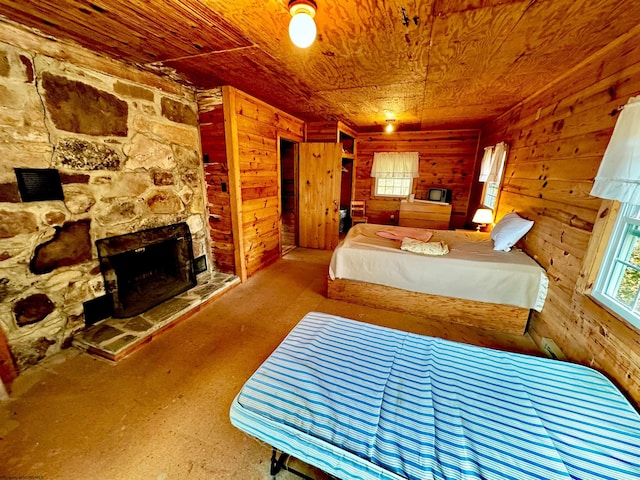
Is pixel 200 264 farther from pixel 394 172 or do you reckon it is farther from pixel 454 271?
pixel 394 172

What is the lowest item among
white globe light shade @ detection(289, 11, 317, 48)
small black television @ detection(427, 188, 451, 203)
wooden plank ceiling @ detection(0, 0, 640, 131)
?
small black television @ detection(427, 188, 451, 203)

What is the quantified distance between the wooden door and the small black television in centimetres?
223

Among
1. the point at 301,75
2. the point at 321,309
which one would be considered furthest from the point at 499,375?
the point at 301,75

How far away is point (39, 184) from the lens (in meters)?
1.65

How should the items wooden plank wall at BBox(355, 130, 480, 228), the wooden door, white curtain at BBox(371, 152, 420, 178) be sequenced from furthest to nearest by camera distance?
white curtain at BBox(371, 152, 420, 178), wooden plank wall at BBox(355, 130, 480, 228), the wooden door

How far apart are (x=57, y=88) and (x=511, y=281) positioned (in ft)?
12.6

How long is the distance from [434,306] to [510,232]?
1082 millimetres

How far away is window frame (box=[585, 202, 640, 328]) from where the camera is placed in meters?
1.35

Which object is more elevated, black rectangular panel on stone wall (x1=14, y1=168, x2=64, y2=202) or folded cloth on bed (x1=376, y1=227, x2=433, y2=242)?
black rectangular panel on stone wall (x1=14, y1=168, x2=64, y2=202)

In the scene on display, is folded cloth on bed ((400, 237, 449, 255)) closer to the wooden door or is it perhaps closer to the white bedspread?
the white bedspread

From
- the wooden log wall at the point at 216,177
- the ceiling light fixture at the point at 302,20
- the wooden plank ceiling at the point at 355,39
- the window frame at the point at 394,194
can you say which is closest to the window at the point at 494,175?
the wooden plank ceiling at the point at 355,39

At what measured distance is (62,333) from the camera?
1855 mm

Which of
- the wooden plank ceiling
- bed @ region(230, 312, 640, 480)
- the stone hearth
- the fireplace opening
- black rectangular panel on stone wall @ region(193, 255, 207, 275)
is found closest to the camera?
bed @ region(230, 312, 640, 480)

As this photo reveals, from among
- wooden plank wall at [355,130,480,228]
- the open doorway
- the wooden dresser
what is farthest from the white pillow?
the open doorway
